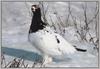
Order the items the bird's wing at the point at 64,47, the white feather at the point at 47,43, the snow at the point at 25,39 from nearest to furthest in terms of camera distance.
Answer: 1. the white feather at the point at 47,43
2. the bird's wing at the point at 64,47
3. the snow at the point at 25,39

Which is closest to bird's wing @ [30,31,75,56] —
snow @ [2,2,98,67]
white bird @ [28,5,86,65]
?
white bird @ [28,5,86,65]

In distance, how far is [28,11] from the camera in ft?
22.4

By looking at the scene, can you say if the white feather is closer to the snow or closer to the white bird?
the white bird

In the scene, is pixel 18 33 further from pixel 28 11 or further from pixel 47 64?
pixel 47 64

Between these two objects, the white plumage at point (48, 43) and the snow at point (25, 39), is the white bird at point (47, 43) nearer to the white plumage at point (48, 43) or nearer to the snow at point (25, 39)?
the white plumage at point (48, 43)

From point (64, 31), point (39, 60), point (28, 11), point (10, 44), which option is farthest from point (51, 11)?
point (39, 60)

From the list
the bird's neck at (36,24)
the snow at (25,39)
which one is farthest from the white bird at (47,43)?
the snow at (25,39)

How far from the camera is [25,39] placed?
577 centimetres

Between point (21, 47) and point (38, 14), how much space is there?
710 mm

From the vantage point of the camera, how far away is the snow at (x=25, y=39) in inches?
192

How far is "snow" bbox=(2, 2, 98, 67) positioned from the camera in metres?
4.88

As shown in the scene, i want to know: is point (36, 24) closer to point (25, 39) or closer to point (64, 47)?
point (64, 47)

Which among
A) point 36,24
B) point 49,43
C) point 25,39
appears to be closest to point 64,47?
point 49,43

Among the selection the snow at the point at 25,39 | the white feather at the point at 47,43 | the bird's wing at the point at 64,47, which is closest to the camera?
the white feather at the point at 47,43
